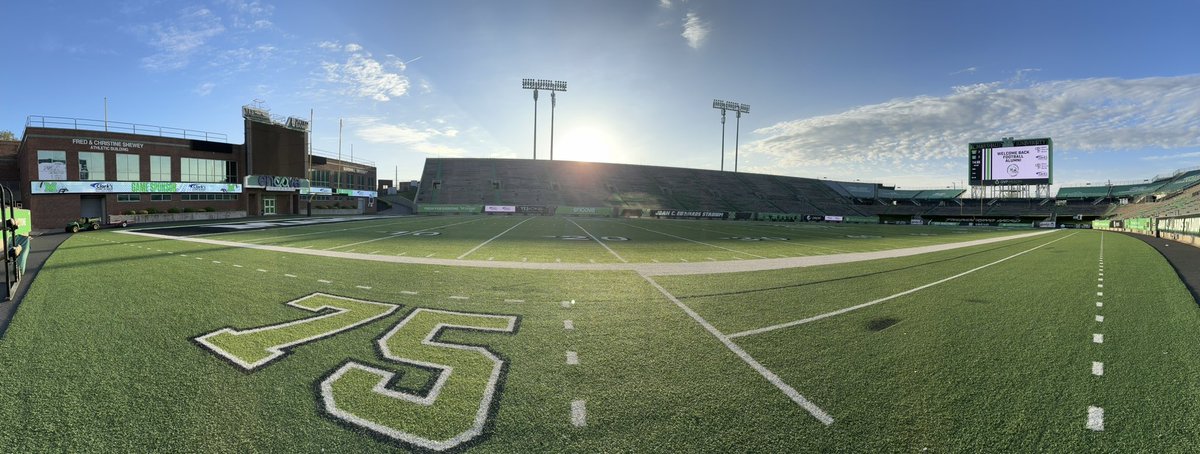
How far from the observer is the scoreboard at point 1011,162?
62.2 meters

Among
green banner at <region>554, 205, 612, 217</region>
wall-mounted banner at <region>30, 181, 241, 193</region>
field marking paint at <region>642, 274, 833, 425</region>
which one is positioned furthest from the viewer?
green banner at <region>554, 205, 612, 217</region>

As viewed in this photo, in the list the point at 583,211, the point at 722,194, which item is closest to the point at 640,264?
the point at 583,211

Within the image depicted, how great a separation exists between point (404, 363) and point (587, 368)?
200 centimetres

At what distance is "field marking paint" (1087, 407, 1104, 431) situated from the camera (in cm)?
348

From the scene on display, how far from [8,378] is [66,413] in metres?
1.61

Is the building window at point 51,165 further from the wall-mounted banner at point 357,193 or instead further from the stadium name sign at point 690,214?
the stadium name sign at point 690,214

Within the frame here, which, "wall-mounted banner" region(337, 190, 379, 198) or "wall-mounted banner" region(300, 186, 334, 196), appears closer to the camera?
"wall-mounted banner" region(300, 186, 334, 196)

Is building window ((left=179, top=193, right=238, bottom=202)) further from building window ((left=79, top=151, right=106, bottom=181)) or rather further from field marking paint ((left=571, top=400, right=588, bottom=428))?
field marking paint ((left=571, top=400, right=588, bottom=428))

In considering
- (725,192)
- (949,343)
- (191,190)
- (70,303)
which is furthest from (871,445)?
(725,192)

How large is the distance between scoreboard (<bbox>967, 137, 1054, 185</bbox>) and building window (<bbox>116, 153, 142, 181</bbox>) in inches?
4059

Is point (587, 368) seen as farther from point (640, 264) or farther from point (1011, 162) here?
point (1011, 162)

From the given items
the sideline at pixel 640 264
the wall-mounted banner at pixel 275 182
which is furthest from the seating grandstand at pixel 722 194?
the sideline at pixel 640 264

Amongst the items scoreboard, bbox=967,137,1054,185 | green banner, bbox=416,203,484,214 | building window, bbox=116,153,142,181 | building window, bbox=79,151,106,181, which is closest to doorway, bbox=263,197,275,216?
building window, bbox=116,153,142,181

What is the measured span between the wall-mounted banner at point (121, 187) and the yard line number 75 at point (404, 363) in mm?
47836
